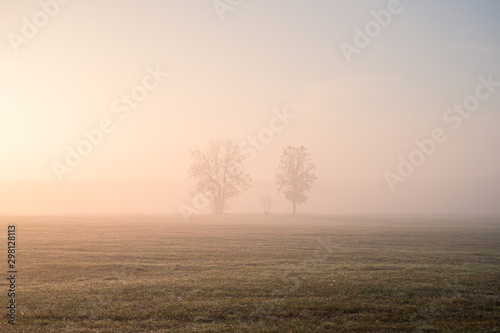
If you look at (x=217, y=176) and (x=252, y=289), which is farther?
(x=217, y=176)

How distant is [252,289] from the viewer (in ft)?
71.7

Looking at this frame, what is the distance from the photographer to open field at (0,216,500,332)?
55.8ft

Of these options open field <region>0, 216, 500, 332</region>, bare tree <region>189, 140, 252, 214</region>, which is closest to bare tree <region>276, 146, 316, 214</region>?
bare tree <region>189, 140, 252, 214</region>

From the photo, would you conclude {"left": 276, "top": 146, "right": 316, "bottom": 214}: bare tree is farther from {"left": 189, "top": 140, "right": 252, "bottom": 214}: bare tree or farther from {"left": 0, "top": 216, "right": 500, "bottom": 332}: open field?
Result: {"left": 0, "top": 216, "right": 500, "bottom": 332}: open field

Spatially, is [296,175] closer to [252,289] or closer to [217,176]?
[217,176]

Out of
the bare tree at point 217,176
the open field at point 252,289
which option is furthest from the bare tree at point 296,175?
the open field at point 252,289

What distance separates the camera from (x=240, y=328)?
1642cm

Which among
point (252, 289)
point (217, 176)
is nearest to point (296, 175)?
point (217, 176)

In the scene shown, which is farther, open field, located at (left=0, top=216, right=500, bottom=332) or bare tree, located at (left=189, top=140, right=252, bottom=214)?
bare tree, located at (left=189, top=140, right=252, bottom=214)

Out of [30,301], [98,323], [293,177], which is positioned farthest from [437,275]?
[293,177]

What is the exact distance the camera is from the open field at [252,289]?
17000 millimetres

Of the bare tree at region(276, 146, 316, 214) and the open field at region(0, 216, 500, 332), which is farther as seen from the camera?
the bare tree at region(276, 146, 316, 214)

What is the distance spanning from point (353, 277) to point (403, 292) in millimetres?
3946

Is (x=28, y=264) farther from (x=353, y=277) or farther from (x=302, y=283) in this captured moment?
(x=353, y=277)
